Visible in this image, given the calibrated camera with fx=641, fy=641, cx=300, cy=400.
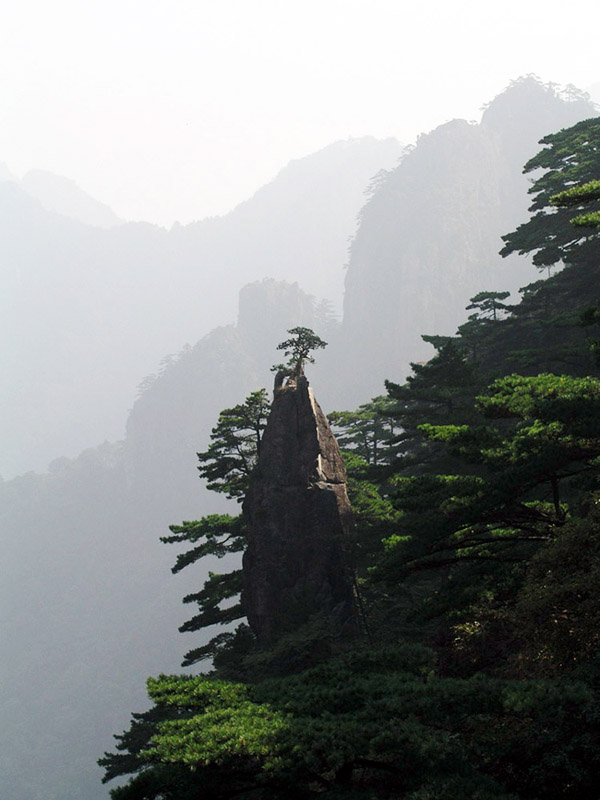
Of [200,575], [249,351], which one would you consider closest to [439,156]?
[249,351]

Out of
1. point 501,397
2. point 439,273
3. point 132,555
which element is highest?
point 439,273

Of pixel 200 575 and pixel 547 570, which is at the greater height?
pixel 200 575

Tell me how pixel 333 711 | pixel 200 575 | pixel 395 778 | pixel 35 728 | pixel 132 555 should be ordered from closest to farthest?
1. pixel 395 778
2. pixel 333 711
3. pixel 35 728
4. pixel 200 575
5. pixel 132 555

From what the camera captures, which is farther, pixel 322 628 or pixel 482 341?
pixel 482 341

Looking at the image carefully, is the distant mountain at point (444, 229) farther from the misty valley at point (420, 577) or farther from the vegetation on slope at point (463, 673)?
the vegetation on slope at point (463, 673)

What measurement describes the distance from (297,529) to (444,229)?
9713 centimetres

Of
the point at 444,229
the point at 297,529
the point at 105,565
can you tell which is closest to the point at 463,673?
the point at 297,529

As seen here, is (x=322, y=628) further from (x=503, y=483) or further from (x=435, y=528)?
(x=503, y=483)

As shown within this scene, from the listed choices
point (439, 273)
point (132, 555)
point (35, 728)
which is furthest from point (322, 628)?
point (132, 555)

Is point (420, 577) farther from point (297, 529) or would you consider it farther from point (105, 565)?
point (105, 565)

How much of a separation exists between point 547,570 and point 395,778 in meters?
3.77

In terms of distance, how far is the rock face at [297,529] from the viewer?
21.4 metres

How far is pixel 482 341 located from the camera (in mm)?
26547

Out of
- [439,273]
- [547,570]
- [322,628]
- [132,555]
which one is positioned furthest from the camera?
[132,555]
